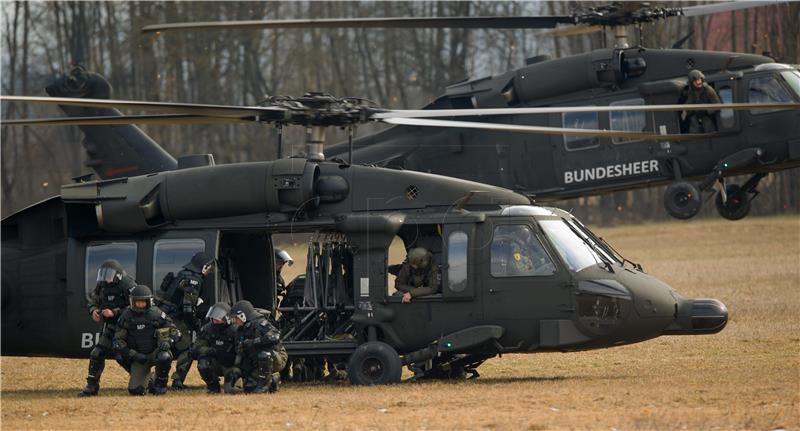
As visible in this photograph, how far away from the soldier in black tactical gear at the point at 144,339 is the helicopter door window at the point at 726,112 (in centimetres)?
894

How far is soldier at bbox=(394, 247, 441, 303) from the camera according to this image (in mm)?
13664

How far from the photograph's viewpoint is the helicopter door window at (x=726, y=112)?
1825cm

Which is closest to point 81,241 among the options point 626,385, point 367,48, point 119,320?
point 119,320

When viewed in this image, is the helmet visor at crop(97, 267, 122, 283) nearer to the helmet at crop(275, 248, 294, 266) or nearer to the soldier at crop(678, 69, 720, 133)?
the helmet at crop(275, 248, 294, 266)

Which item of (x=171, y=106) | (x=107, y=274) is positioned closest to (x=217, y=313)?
(x=107, y=274)

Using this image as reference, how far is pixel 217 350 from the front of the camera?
1353cm

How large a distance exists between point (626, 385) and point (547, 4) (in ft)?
130

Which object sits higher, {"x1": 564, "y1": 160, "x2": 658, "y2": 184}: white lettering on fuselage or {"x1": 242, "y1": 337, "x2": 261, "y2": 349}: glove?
{"x1": 564, "y1": 160, "x2": 658, "y2": 184}: white lettering on fuselage

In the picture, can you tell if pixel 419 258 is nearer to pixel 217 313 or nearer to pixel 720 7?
pixel 217 313

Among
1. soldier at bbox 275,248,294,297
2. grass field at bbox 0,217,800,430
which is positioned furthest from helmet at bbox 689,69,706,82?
soldier at bbox 275,248,294,297

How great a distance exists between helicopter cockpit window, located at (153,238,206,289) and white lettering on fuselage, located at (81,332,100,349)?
3.04 feet

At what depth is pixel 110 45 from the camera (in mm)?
52500

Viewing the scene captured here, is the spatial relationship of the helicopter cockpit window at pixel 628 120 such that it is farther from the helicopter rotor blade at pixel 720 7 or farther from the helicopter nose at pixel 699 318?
the helicopter nose at pixel 699 318

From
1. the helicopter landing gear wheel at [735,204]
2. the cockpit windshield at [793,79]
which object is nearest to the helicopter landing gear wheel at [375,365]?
the helicopter landing gear wheel at [735,204]
